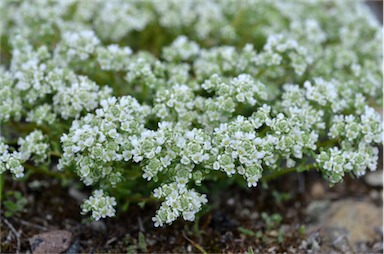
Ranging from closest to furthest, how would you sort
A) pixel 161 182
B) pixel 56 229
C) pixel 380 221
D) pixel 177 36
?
pixel 161 182
pixel 56 229
pixel 380 221
pixel 177 36

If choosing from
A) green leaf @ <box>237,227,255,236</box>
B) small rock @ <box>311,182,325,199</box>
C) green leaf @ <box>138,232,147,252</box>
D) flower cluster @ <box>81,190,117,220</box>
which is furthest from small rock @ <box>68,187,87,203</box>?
small rock @ <box>311,182,325,199</box>

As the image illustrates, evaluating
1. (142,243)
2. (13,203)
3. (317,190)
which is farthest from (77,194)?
(317,190)

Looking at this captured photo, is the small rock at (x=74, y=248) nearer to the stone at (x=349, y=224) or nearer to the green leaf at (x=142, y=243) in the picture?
the green leaf at (x=142, y=243)

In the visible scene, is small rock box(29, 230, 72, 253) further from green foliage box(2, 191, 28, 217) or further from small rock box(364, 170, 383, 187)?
small rock box(364, 170, 383, 187)

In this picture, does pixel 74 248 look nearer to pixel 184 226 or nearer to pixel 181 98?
pixel 184 226

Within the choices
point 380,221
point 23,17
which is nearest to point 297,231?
point 380,221

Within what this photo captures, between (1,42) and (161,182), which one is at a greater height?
(1,42)

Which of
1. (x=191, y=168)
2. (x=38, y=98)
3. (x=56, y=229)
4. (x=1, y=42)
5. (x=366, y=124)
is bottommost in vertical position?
(x=56, y=229)

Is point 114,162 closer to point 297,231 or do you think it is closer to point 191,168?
point 191,168
